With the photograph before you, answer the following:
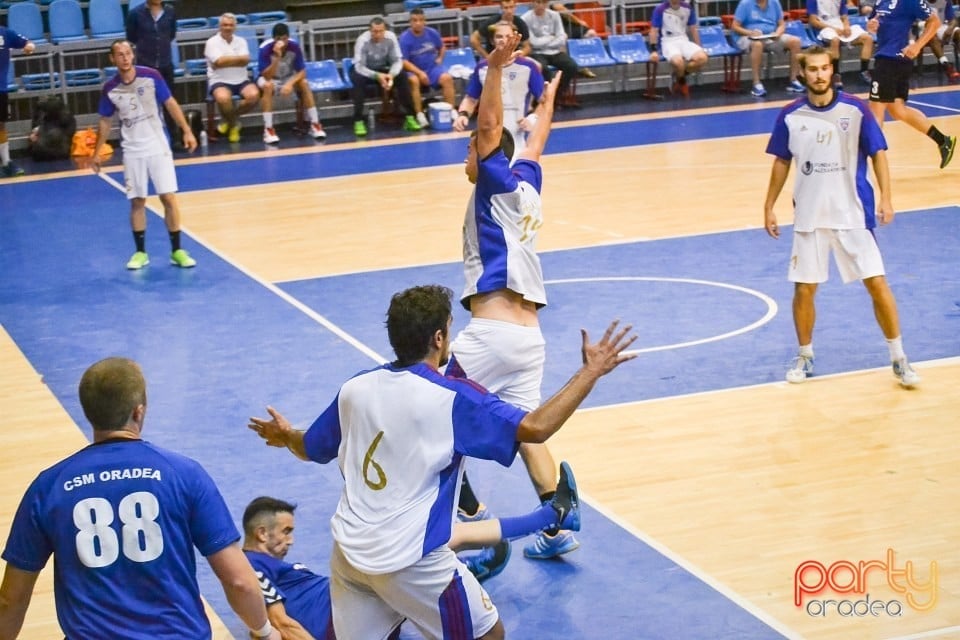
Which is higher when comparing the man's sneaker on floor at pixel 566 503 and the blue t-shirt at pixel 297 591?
the man's sneaker on floor at pixel 566 503

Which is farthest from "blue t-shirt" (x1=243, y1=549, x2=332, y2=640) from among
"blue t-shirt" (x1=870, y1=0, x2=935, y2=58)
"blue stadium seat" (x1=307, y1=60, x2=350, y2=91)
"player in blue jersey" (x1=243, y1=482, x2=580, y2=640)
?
"blue stadium seat" (x1=307, y1=60, x2=350, y2=91)

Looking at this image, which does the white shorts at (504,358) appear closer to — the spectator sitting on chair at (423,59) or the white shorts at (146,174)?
the white shorts at (146,174)

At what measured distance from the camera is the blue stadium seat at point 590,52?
23656 mm

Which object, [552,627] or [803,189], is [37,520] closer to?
[552,627]

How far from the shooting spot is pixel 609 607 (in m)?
6.42

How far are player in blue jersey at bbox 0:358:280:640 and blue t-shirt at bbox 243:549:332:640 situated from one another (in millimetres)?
1740

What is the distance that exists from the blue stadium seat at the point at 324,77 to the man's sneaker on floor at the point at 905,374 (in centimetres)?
1445

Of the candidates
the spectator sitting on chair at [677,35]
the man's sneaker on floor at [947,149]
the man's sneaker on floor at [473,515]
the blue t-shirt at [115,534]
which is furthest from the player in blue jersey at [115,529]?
the spectator sitting on chair at [677,35]

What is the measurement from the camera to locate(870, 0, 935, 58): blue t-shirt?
16484mm

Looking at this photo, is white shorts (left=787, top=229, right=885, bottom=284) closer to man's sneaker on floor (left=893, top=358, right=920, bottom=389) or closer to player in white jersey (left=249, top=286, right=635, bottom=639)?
man's sneaker on floor (left=893, top=358, right=920, bottom=389)

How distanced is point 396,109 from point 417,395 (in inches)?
755

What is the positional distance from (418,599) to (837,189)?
5330 millimetres

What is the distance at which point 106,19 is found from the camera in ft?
74.4

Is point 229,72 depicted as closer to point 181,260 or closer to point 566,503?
point 181,260
